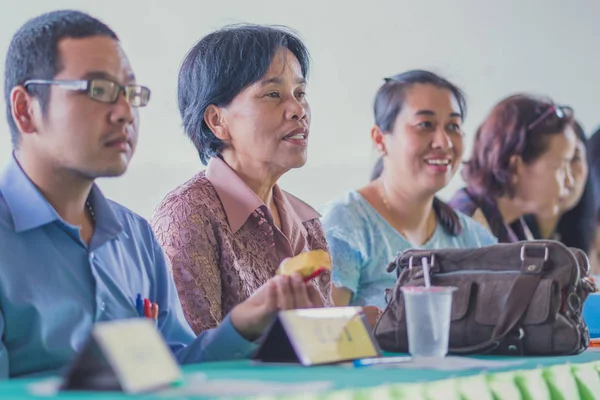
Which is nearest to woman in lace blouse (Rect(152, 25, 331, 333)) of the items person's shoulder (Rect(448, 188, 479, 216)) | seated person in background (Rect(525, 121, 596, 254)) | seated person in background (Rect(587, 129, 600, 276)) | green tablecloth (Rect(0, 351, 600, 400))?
green tablecloth (Rect(0, 351, 600, 400))

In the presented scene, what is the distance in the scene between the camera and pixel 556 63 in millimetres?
4688

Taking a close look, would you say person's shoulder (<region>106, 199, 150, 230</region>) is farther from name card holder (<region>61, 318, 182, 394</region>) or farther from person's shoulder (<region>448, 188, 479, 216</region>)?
person's shoulder (<region>448, 188, 479, 216</region>)

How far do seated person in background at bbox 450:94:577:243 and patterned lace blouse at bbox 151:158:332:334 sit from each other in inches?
66.2

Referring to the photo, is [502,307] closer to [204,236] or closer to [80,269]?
[204,236]

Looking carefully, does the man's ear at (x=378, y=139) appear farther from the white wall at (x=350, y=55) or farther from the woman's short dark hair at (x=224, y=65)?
the woman's short dark hair at (x=224, y=65)

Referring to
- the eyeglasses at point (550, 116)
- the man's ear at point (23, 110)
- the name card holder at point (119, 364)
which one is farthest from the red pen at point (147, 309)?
the eyeglasses at point (550, 116)

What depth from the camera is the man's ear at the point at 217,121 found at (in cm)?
222

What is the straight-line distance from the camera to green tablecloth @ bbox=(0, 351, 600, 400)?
1046mm

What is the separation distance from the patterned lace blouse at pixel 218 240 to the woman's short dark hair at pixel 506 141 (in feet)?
5.54

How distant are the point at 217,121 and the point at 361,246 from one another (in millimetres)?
734

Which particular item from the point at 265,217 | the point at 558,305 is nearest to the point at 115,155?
the point at 265,217

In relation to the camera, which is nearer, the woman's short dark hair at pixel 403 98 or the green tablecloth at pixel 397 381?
the green tablecloth at pixel 397 381

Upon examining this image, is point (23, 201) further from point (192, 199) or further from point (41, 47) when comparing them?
point (192, 199)

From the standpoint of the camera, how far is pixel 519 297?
172 centimetres
